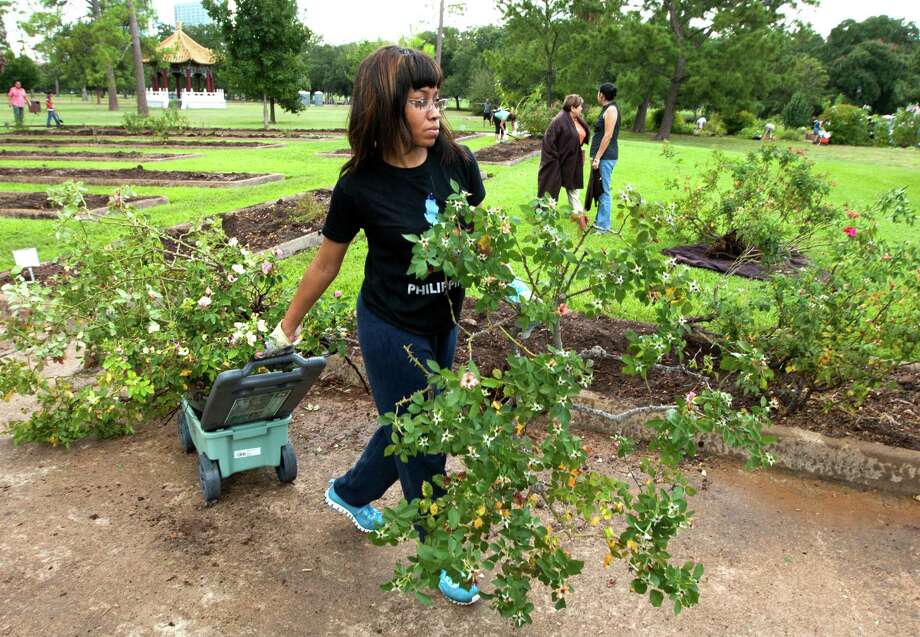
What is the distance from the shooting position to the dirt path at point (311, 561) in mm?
2494

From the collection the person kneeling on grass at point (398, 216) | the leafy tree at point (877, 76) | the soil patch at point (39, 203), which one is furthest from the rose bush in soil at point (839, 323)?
the leafy tree at point (877, 76)

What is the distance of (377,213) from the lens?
228 centimetres

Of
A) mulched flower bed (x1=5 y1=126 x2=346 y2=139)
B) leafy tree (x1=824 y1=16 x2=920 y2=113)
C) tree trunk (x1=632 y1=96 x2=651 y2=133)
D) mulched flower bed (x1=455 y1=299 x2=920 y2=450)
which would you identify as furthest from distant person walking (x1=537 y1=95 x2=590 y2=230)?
leafy tree (x1=824 y1=16 x2=920 y2=113)

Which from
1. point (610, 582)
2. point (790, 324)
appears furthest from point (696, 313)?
point (610, 582)

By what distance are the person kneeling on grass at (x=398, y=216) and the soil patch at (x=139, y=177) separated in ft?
32.6

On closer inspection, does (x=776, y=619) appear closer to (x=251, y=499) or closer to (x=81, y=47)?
(x=251, y=499)

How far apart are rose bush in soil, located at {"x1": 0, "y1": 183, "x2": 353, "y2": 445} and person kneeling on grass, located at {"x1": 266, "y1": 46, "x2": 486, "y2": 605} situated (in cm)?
89

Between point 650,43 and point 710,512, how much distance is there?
96.9 ft

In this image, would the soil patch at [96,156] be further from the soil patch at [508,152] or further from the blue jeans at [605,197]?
the blue jeans at [605,197]

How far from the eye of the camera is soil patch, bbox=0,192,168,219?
897 cm

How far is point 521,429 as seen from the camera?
2.16 meters

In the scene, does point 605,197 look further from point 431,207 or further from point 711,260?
point 431,207

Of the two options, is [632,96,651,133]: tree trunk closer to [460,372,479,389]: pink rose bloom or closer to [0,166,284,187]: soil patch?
[0,166,284,187]: soil patch

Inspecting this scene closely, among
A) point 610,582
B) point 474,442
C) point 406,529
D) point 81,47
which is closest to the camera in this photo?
point 474,442
